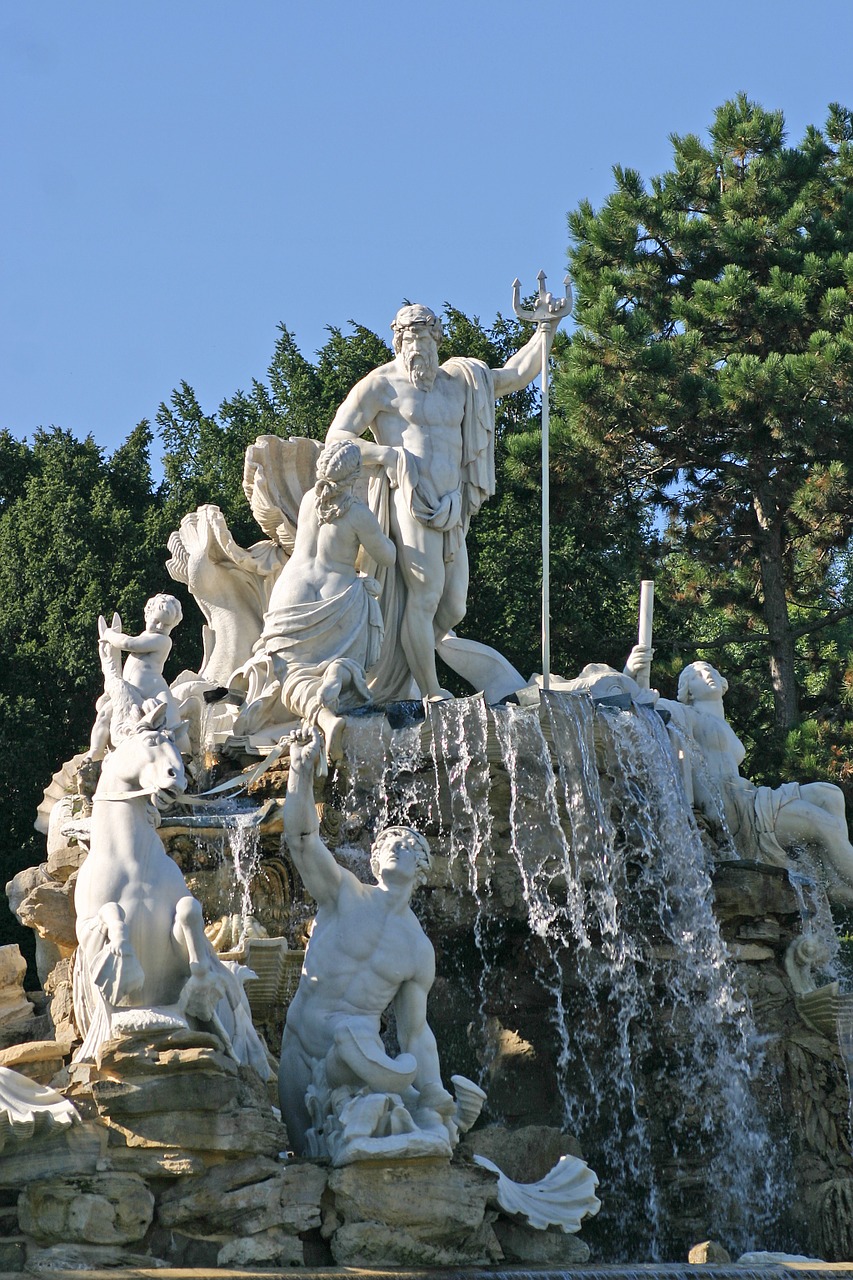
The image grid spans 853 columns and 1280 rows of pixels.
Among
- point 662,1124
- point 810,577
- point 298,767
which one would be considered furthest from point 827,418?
point 298,767

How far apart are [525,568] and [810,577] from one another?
3.04 m

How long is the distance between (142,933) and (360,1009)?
3.58ft

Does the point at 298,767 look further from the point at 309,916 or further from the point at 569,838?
the point at 569,838

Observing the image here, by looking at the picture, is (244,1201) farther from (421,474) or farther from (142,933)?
(421,474)

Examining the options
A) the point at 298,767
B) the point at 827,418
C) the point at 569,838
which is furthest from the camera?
the point at 827,418

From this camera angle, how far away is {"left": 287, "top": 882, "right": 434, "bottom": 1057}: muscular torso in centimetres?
1026

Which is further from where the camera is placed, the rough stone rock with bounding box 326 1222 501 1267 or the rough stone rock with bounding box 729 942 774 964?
the rough stone rock with bounding box 729 942 774 964

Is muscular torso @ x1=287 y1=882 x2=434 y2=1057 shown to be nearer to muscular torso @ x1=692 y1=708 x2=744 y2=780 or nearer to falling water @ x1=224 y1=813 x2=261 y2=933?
falling water @ x1=224 y1=813 x2=261 y2=933

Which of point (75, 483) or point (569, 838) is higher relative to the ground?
point (75, 483)

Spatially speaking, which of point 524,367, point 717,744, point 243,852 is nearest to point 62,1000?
point 243,852

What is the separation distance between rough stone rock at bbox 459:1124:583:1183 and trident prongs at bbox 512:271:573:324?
617cm

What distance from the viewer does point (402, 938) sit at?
408 inches

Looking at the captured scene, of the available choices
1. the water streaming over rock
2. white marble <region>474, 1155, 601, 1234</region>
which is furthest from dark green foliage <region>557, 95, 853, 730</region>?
white marble <region>474, 1155, 601, 1234</region>

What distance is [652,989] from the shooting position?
540 inches
